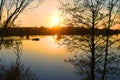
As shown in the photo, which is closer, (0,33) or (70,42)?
(0,33)

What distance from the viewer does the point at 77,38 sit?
1600 centimetres

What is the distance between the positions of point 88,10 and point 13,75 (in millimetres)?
7236

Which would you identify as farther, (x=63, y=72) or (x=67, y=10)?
(x=63, y=72)

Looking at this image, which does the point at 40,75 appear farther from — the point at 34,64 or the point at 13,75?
the point at 13,75

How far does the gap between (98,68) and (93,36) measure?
2.91 m

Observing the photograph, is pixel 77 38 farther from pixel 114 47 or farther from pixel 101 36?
pixel 114 47

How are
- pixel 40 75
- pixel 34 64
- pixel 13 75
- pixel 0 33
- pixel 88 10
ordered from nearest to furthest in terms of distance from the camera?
pixel 0 33
pixel 88 10
pixel 13 75
pixel 40 75
pixel 34 64

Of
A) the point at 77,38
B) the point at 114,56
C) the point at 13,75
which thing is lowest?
the point at 13,75

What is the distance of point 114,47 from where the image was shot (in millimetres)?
17844

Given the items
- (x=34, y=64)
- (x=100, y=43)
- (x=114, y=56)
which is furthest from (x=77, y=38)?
(x=34, y=64)

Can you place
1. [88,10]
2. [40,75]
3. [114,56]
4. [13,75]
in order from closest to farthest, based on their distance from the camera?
[88,10]
[114,56]
[13,75]
[40,75]

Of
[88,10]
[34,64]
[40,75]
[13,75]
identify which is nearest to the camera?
[88,10]

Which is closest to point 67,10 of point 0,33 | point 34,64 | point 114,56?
point 114,56

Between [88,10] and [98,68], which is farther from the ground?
[88,10]
